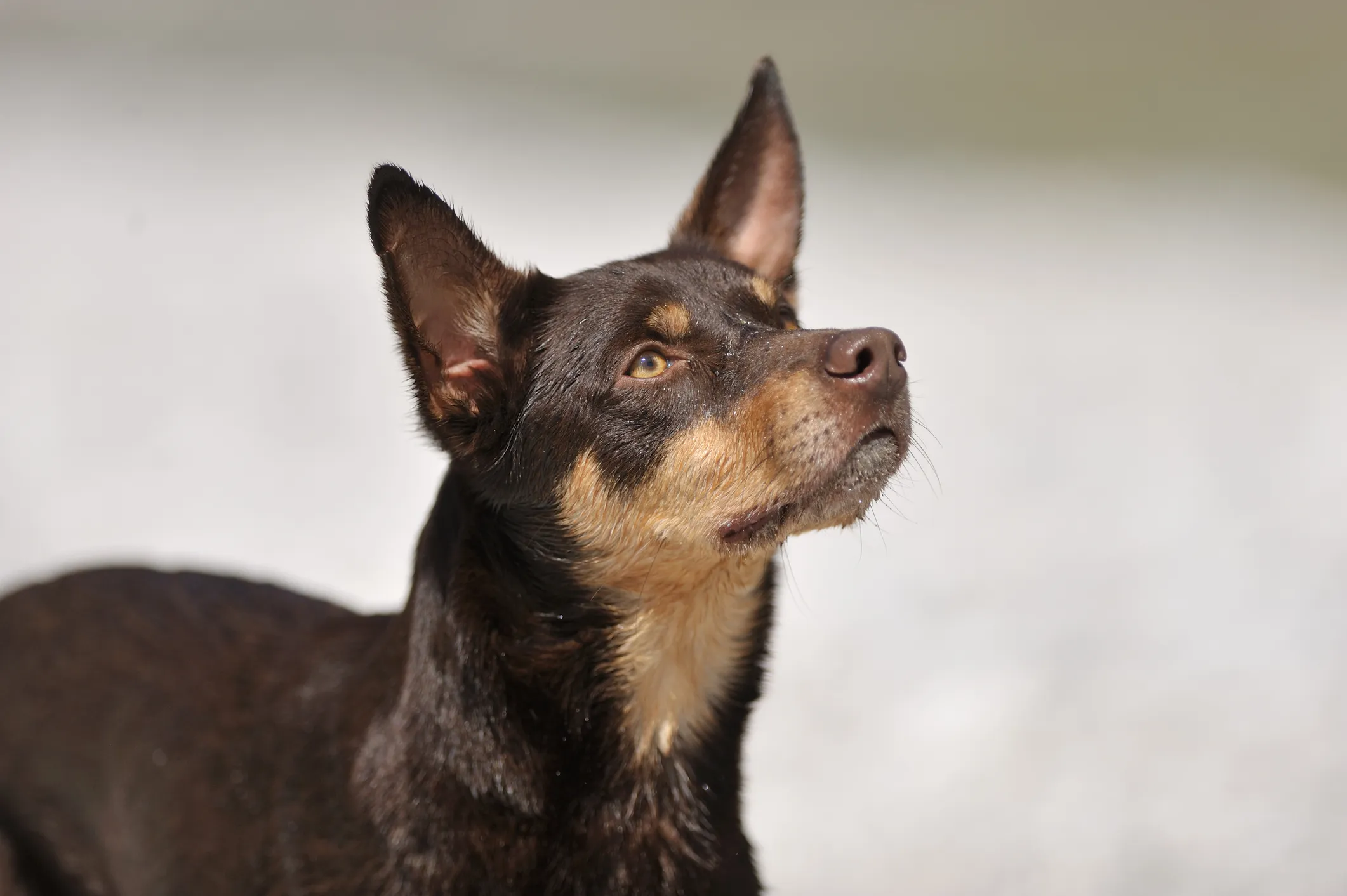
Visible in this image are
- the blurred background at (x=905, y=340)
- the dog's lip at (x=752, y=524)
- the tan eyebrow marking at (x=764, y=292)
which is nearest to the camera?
the dog's lip at (x=752, y=524)

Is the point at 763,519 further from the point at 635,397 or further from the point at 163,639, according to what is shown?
the point at 163,639

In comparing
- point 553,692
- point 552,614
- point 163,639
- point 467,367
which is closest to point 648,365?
point 467,367

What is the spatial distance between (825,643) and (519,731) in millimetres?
3232

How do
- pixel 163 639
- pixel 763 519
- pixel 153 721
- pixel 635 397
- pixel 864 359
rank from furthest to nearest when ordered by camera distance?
pixel 163 639, pixel 153 721, pixel 635 397, pixel 763 519, pixel 864 359

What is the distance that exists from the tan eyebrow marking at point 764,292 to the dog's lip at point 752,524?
0.71 meters

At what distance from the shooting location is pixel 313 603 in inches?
181

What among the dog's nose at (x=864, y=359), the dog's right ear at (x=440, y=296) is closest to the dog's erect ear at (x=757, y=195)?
the dog's right ear at (x=440, y=296)

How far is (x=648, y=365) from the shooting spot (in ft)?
11.7

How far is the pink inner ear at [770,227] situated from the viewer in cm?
438

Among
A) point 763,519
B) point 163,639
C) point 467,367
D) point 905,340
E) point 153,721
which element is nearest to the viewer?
point 763,519

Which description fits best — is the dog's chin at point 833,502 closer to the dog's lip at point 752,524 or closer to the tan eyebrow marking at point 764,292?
the dog's lip at point 752,524

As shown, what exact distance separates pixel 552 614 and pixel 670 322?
0.81 m

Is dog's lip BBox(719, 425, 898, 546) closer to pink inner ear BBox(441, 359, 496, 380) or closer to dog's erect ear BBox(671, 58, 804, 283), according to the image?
pink inner ear BBox(441, 359, 496, 380)

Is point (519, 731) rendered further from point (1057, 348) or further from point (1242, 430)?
point (1057, 348)
